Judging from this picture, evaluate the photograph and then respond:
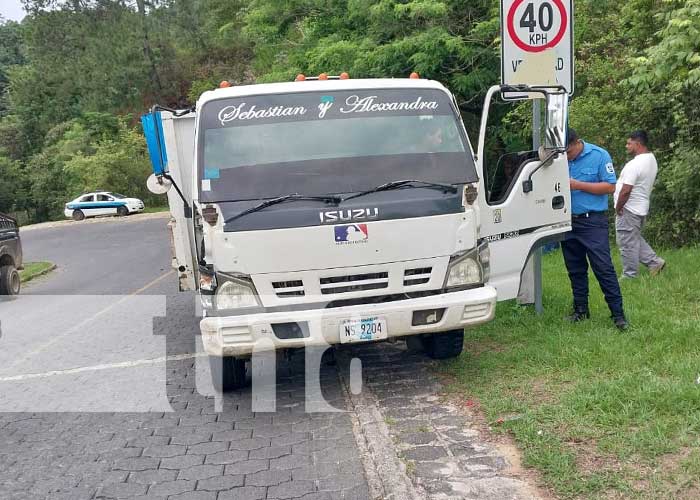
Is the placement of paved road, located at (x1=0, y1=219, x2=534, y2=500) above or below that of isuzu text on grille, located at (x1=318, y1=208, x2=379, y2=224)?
below

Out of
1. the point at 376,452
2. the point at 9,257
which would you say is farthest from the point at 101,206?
the point at 376,452

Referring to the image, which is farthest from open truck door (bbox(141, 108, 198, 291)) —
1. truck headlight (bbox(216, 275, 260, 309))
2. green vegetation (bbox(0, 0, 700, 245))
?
green vegetation (bbox(0, 0, 700, 245))

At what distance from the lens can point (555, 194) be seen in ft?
20.0

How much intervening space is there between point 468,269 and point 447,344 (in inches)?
36.6

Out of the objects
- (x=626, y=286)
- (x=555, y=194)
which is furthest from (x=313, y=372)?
(x=626, y=286)

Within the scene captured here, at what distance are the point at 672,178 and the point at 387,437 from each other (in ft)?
22.7

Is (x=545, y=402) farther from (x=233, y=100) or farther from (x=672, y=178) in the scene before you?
(x=672, y=178)

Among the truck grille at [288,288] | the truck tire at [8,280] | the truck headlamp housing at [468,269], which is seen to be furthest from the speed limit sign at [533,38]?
the truck tire at [8,280]

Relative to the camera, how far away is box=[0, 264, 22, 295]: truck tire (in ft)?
43.0

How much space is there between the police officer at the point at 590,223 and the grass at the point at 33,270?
532 inches

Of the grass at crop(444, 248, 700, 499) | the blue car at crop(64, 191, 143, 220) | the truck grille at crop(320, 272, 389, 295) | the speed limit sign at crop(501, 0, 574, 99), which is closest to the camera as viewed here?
the grass at crop(444, 248, 700, 499)

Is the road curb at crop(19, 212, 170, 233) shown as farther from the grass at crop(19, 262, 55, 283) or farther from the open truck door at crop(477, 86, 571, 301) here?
the open truck door at crop(477, 86, 571, 301)

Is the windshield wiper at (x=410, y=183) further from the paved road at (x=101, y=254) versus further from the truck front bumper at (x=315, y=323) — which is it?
the paved road at (x=101, y=254)

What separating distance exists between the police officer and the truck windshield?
4.59 feet
